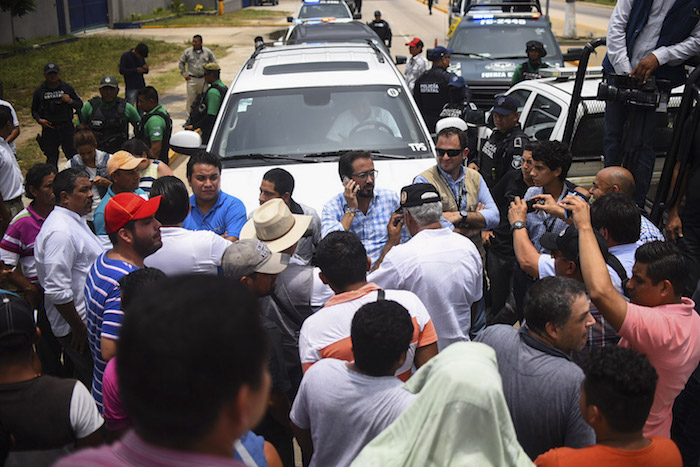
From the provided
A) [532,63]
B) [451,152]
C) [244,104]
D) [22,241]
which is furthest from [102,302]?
[532,63]

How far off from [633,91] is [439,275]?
2.65 metres

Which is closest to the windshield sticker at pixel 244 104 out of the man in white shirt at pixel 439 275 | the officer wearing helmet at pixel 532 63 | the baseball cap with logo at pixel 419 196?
the baseball cap with logo at pixel 419 196

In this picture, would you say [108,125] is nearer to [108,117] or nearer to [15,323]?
[108,117]

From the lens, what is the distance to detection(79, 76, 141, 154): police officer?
7.56m

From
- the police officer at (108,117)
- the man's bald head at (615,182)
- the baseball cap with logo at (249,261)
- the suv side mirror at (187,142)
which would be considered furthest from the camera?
the police officer at (108,117)

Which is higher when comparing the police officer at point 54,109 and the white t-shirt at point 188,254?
the white t-shirt at point 188,254

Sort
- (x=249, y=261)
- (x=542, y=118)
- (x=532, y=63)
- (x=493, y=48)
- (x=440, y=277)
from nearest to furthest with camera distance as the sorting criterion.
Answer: (x=249, y=261), (x=440, y=277), (x=542, y=118), (x=532, y=63), (x=493, y=48)

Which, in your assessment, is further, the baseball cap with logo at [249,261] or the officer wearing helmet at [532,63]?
the officer wearing helmet at [532,63]

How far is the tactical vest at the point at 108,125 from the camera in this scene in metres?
7.55

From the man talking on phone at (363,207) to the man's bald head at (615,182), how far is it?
1347mm

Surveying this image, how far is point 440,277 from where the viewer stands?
3.37 meters

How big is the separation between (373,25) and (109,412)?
67.7 ft

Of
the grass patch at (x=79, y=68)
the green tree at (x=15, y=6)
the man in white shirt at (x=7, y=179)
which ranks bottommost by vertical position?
the grass patch at (x=79, y=68)

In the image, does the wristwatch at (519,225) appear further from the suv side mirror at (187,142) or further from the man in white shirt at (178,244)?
the suv side mirror at (187,142)
